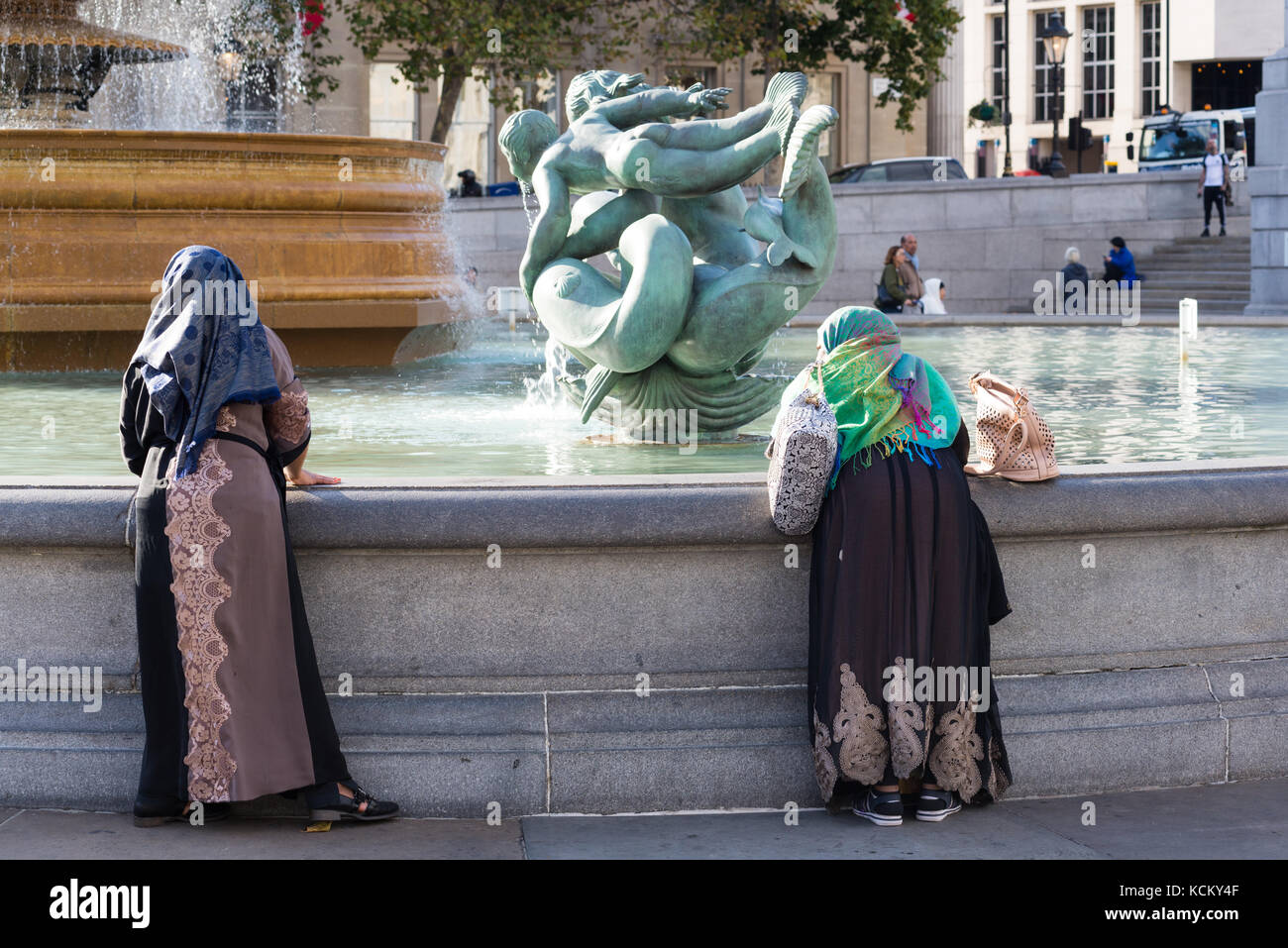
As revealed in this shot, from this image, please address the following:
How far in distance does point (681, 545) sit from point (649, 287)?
1.70 metres

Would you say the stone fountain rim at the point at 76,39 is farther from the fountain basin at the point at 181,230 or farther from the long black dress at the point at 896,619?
the long black dress at the point at 896,619

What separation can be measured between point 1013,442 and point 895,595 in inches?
22.7

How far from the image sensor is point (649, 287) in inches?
244

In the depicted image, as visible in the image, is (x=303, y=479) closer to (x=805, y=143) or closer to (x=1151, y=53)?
(x=805, y=143)

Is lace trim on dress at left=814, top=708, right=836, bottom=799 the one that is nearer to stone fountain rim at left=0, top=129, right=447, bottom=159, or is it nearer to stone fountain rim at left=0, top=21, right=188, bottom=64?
stone fountain rim at left=0, top=129, right=447, bottom=159

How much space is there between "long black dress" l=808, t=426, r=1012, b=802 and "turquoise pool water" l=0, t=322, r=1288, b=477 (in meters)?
1.55

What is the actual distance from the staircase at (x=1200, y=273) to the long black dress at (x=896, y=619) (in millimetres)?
18897

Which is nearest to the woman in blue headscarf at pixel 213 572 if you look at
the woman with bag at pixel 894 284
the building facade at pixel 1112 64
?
the woman with bag at pixel 894 284

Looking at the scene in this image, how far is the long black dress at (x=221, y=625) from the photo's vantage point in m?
4.39

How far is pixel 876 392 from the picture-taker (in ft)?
15.1

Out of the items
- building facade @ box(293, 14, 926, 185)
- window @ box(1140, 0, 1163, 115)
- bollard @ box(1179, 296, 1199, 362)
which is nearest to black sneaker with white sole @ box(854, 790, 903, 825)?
bollard @ box(1179, 296, 1199, 362)

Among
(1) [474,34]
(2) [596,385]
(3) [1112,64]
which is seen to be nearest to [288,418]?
(2) [596,385]

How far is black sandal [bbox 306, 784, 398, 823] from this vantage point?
179 inches

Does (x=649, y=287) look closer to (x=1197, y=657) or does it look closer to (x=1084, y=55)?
(x=1197, y=657)
